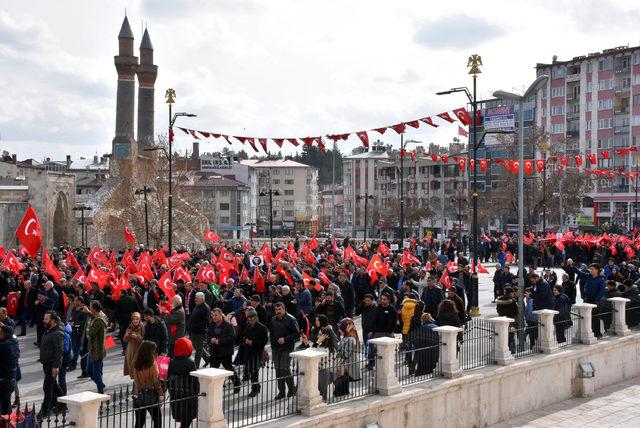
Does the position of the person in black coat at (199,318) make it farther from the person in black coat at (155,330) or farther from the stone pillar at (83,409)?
the stone pillar at (83,409)

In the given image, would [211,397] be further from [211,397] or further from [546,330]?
[546,330]

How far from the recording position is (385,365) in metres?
12.5

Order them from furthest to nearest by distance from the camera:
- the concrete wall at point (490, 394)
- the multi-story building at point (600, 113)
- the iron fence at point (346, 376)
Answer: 1. the multi-story building at point (600, 113)
2. the concrete wall at point (490, 394)
3. the iron fence at point (346, 376)

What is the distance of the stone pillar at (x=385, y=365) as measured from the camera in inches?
492

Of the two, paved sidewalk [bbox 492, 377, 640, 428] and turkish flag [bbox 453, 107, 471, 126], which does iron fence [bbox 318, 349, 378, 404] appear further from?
turkish flag [bbox 453, 107, 471, 126]

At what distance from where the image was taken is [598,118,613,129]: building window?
7669 centimetres

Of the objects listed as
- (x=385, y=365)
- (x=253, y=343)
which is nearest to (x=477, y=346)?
(x=385, y=365)

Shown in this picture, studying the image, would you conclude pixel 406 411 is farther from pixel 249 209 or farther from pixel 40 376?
pixel 249 209

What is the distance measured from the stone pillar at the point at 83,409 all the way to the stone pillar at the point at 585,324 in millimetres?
12028

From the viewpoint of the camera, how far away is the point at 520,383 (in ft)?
51.0

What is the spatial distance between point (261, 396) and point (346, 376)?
49.8 inches

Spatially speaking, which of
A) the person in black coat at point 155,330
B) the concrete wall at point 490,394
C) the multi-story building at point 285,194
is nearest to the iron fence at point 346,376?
the concrete wall at point 490,394

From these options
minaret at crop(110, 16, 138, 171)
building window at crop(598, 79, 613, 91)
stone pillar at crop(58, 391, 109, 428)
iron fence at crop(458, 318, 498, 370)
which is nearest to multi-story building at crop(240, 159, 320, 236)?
minaret at crop(110, 16, 138, 171)

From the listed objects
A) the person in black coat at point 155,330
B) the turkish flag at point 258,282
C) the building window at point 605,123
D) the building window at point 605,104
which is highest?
the building window at point 605,104
